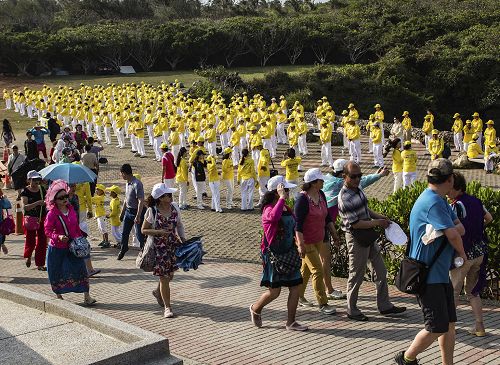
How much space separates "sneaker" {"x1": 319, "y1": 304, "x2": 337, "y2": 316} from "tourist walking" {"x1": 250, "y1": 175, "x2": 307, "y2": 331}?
545 mm

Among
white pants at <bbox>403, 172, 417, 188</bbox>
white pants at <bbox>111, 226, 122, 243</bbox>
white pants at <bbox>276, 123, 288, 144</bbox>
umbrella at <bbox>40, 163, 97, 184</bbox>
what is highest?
white pants at <bbox>276, 123, 288, 144</bbox>

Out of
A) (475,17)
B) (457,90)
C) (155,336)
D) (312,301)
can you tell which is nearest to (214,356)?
(155,336)

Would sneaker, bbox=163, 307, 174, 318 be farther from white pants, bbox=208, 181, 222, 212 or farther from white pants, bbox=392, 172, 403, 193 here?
white pants, bbox=392, 172, 403, 193

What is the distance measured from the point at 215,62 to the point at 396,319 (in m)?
49.4

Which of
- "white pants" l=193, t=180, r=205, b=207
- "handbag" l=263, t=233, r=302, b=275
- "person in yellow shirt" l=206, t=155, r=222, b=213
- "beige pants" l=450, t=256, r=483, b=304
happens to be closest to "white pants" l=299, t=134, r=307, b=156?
"white pants" l=193, t=180, r=205, b=207

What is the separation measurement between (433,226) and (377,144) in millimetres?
16199

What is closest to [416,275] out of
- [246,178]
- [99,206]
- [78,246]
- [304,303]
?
[304,303]

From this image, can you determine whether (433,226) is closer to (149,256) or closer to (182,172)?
(149,256)

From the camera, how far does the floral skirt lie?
7.81 meters

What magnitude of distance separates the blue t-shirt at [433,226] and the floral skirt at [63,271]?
422cm

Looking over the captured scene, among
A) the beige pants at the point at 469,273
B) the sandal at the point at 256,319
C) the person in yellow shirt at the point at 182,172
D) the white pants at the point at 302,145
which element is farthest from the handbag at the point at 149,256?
the white pants at the point at 302,145

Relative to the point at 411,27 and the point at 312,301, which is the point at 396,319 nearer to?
the point at 312,301

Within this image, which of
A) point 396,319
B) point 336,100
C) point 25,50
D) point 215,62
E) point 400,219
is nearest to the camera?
point 396,319

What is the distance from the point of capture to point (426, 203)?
5285 mm
